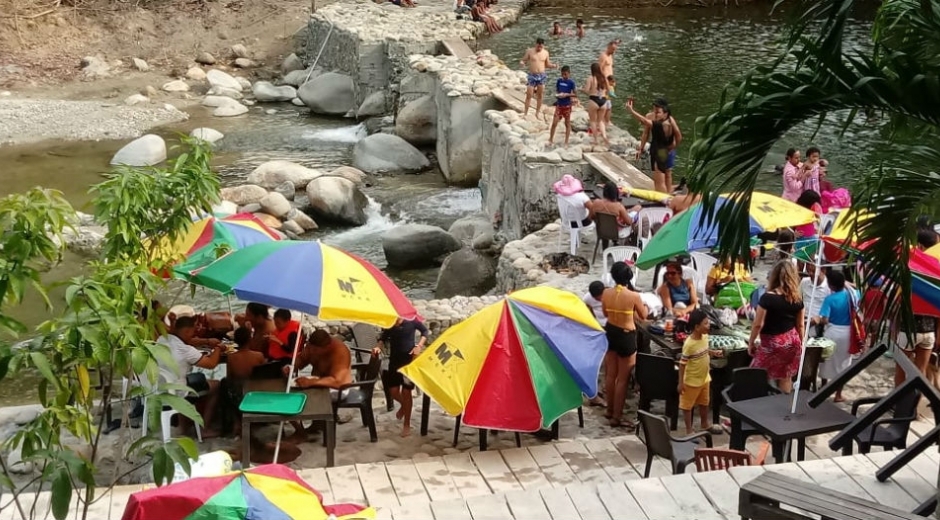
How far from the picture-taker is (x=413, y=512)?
6.91 m

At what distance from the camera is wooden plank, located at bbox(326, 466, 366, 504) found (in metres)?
7.96

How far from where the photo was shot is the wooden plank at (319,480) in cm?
803

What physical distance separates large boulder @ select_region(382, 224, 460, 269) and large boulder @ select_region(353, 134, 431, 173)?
4.81 metres

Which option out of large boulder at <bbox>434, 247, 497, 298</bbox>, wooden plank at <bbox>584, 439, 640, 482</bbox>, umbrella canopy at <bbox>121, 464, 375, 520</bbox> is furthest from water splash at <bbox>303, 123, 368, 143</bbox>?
umbrella canopy at <bbox>121, 464, 375, 520</bbox>

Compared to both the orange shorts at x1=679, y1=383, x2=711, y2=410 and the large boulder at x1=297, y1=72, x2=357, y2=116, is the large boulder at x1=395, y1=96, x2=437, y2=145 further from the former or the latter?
the orange shorts at x1=679, y1=383, x2=711, y2=410

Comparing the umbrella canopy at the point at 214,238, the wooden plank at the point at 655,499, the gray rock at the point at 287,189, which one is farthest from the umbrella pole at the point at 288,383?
the gray rock at the point at 287,189

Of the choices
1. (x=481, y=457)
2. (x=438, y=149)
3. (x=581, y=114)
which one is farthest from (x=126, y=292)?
(x=438, y=149)

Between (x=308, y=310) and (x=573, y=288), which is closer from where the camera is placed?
Answer: (x=308, y=310)

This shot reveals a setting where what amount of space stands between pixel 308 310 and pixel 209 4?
975 inches

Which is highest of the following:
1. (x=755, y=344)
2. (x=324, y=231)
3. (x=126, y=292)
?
(x=126, y=292)

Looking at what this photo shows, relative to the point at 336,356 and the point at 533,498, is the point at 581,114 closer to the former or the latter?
the point at 336,356

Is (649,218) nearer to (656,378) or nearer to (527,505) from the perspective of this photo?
(656,378)

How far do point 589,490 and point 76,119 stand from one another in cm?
2087

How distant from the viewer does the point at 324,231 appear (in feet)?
62.7
